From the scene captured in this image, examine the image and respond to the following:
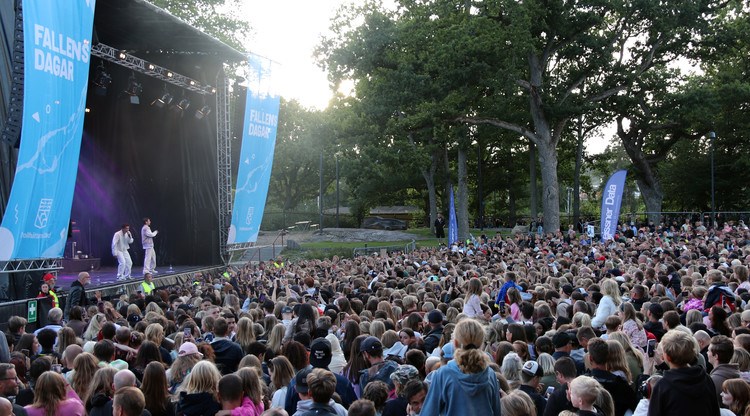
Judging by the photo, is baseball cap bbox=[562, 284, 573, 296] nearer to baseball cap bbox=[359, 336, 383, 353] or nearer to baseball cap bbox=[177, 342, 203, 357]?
baseball cap bbox=[359, 336, 383, 353]

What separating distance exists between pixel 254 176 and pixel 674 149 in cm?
3655

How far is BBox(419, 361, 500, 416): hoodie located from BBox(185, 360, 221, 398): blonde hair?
1.52 m

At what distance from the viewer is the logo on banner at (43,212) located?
1200 centimetres

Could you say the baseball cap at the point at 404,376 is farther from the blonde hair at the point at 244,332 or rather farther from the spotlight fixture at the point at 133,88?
the spotlight fixture at the point at 133,88

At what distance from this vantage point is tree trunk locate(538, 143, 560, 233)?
3191cm

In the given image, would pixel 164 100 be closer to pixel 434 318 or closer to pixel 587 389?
pixel 434 318

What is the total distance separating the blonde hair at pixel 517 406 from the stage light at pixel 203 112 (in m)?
18.1

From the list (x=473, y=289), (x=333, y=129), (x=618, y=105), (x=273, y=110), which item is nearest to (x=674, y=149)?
(x=618, y=105)

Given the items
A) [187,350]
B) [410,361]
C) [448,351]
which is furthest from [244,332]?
[448,351]

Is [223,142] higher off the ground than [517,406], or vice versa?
[223,142]

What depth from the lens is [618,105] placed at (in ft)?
105

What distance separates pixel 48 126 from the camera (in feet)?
40.0

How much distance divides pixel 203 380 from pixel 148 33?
15609 mm

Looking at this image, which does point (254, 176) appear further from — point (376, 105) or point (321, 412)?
point (321, 412)
